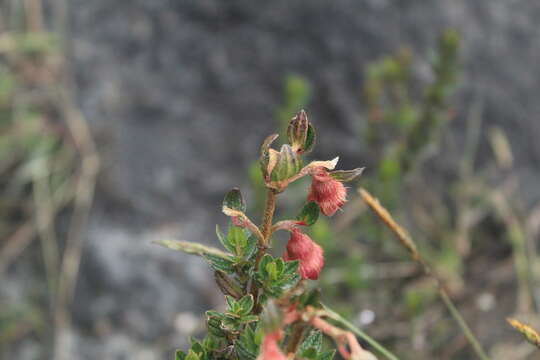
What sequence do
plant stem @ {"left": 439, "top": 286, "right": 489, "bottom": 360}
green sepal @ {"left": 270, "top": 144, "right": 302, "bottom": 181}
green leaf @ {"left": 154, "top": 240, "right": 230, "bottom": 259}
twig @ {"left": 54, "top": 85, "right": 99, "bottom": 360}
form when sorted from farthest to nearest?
twig @ {"left": 54, "top": 85, "right": 99, "bottom": 360} < plant stem @ {"left": 439, "top": 286, "right": 489, "bottom": 360} < green leaf @ {"left": 154, "top": 240, "right": 230, "bottom": 259} < green sepal @ {"left": 270, "top": 144, "right": 302, "bottom": 181}

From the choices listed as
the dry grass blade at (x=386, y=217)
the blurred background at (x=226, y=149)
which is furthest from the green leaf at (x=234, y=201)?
the blurred background at (x=226, y=149)

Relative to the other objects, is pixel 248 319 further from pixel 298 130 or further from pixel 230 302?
pixel 298 130

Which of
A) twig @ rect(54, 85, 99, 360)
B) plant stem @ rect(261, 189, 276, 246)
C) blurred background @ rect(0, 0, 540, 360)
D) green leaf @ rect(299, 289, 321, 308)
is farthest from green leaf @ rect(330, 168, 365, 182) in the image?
twig @ rect(54, 85, 99, 360)

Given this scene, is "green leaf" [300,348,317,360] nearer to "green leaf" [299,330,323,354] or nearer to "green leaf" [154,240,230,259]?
"green leaf" [299,330,323,354]

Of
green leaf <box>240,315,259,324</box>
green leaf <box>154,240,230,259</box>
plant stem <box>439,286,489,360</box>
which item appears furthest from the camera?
plant stem <box>439,286,489,360</box>

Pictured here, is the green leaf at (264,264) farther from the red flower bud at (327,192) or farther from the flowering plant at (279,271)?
the red flower bud at (327,192)

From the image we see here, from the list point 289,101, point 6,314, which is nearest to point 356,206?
point 289,101

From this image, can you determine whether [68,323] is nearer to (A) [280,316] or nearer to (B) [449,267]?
(B) [449,267]
